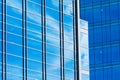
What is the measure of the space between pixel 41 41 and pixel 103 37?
48.6 meters

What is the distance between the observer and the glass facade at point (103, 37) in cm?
11625

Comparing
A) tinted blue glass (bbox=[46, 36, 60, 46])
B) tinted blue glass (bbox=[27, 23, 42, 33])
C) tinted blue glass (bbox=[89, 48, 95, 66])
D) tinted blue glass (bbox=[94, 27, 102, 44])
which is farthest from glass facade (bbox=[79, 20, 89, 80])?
tinted blue glass (bbox=[94, 27, 102, 44])

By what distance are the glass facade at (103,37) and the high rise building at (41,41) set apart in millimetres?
38977

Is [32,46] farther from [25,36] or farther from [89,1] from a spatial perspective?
[89,1]

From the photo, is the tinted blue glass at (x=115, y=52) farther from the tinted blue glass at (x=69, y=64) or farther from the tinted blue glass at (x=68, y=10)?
the tinted blue glass at (x=69, y=64)

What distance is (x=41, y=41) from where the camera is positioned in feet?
230

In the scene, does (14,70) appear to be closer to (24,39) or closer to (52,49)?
(24,39)

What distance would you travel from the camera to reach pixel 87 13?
11975 cm

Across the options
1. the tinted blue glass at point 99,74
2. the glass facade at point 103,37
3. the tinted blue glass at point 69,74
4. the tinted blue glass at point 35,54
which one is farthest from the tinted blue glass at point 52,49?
the tinted blue glass at point 99,74

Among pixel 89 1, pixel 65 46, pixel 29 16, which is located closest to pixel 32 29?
pixel 29 16

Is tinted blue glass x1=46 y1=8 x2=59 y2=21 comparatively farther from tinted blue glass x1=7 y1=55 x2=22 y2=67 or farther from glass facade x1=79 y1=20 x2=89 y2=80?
tinted blue glass x1=7 y1=55 x2=22 y2=67

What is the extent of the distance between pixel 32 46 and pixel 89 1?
168 feet

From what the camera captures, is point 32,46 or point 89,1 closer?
point 32,46

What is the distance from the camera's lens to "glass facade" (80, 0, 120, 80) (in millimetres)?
116250
